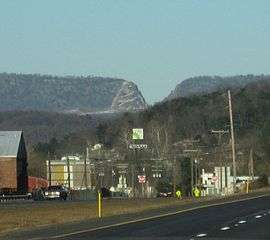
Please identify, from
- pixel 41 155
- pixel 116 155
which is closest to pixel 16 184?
pixel 116 155

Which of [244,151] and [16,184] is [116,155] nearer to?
[244,151]

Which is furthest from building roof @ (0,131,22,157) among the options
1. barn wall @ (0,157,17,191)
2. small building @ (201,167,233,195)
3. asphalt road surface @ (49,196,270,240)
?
asphalt road surface @ (49,196,270,240)

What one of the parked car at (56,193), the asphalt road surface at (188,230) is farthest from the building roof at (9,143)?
the asphalt road surface at (188,230)

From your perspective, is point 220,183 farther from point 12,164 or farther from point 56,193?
point 56,193

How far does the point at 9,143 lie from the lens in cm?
10344

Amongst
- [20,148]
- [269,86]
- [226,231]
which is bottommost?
[226,231]

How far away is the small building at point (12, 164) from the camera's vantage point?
100 m

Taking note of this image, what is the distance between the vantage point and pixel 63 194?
7525cm

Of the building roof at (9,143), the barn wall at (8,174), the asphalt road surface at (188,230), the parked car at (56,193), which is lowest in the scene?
the asphalt road surface at (188,230)

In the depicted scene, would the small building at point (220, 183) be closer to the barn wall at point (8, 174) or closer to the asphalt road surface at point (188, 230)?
the barn wall at point (8, 174)

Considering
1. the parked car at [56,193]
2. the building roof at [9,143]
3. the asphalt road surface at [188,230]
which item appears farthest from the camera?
the building roof at [9,143]

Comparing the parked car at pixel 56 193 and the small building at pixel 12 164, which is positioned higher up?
the small building at pixel 12 164

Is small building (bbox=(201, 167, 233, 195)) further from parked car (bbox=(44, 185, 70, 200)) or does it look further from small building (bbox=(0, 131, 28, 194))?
small building (bbox=(0, 131, 28, 194))

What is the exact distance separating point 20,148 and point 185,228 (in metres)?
77.8
